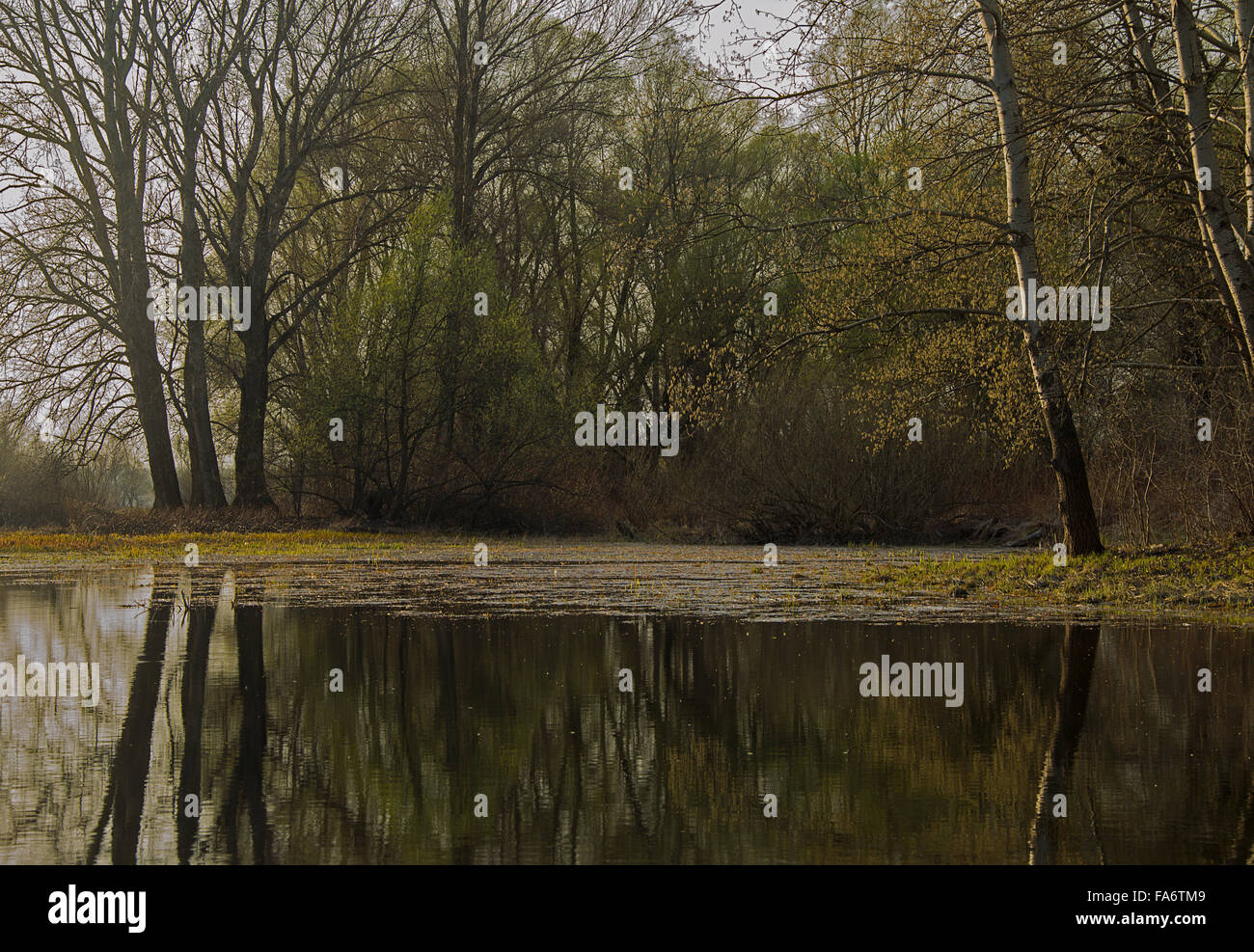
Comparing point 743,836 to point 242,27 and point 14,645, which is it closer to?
point 14,645

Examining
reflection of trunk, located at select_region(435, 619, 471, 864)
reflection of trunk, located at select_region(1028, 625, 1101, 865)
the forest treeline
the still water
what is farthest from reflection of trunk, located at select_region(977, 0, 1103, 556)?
reflection of trunk, located at select_region(435, 619, 471, 864)

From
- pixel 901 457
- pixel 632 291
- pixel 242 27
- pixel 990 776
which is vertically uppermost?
pixel 242 27

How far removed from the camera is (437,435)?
3180 centimetres

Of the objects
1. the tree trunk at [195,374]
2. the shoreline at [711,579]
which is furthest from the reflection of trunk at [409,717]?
the tree trunk at [195,374]

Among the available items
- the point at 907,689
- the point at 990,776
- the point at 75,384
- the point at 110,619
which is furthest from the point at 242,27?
the point at 990,776

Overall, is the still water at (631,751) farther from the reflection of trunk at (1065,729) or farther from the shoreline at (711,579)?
the shoreline at (711,579)

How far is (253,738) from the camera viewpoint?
23.2 feet

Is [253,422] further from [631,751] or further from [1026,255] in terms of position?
[631,751]

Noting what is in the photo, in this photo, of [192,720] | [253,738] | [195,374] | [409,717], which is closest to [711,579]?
[409,717]

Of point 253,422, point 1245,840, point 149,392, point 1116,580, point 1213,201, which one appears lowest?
point 1245,840

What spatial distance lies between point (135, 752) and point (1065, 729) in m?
4.36

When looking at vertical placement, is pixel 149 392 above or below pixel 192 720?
above

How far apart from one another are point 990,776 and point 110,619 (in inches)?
362
